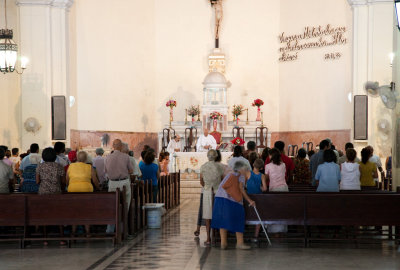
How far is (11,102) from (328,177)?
35.9ft

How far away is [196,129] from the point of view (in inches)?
979

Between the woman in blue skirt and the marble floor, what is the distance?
315 mm

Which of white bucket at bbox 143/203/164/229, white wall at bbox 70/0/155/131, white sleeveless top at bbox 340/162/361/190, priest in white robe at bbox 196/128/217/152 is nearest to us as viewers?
white sleeveless top at bbox 340/162/361/190

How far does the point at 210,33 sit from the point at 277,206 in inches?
701

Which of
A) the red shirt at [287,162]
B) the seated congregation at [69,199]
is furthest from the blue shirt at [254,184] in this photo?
the seated congregation at [69,199]

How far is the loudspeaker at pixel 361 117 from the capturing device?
1908 centimetres

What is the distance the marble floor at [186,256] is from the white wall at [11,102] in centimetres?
849

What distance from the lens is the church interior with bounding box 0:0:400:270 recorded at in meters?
10.5

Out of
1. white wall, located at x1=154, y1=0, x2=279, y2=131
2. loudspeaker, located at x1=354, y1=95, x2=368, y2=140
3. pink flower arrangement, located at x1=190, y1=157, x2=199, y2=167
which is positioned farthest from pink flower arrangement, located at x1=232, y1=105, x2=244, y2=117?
loudspeaker, located at x1=354, y1=95, x2=368, y2=140

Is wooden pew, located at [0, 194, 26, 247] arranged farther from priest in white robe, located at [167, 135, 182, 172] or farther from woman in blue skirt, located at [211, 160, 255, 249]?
priest in white robe, located at [167, 135, 182, 172]

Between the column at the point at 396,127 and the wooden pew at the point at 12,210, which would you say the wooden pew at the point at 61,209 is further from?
the column at the point at 396,127

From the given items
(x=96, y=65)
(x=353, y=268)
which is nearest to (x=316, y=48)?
(x=96, y=65)

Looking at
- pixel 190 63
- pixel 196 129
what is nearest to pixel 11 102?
pixel 196 129

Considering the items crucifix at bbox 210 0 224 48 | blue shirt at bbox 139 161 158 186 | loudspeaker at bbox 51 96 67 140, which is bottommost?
blue shirt at bbox 139 161 158 186
